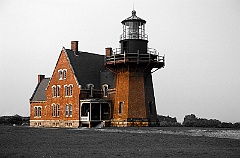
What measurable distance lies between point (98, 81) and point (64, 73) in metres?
4.26

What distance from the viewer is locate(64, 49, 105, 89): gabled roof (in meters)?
47.2

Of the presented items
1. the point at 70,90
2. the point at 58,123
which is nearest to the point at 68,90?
the point at 70,90

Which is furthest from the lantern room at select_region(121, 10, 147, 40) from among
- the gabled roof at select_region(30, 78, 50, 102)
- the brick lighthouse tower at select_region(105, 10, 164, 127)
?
the gabled roof at select_region(30, 78, 50, 102)

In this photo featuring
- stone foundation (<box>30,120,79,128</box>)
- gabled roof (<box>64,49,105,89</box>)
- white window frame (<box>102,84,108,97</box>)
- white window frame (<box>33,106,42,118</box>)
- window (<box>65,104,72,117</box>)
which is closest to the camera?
stone foundation (<box>30,120,79,128</box>)

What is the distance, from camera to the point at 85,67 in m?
48.9

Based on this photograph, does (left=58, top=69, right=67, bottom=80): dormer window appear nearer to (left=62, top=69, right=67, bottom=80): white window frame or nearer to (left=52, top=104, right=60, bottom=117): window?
(left=62, top=69, right=67, bottom=80): white window frame

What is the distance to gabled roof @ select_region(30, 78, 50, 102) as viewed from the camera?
55.0 meters

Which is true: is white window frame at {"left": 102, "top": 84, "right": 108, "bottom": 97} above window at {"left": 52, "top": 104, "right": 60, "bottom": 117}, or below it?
above

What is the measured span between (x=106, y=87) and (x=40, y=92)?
44.4ft

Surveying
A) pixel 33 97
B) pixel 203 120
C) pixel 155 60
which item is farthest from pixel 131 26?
pixel 33 97

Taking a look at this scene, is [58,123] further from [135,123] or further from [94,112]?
[135,123]

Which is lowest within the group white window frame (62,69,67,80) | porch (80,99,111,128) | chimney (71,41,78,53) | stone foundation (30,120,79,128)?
stone foundation (30,120,79,128)

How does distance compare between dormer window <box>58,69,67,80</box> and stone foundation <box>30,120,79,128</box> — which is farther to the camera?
dormer window <box>58,69,67,80</box>

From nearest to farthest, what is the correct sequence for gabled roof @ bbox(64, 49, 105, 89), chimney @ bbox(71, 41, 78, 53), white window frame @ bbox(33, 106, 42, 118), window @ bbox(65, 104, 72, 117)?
gabled roof @ bbox(64, 49, 105, 89)
window @ bbox(65, 104, 72, 117)
chimney @ bbox(71, 41, 78, 53)
white window frame @ bbox(33, 106, 42, 118)
